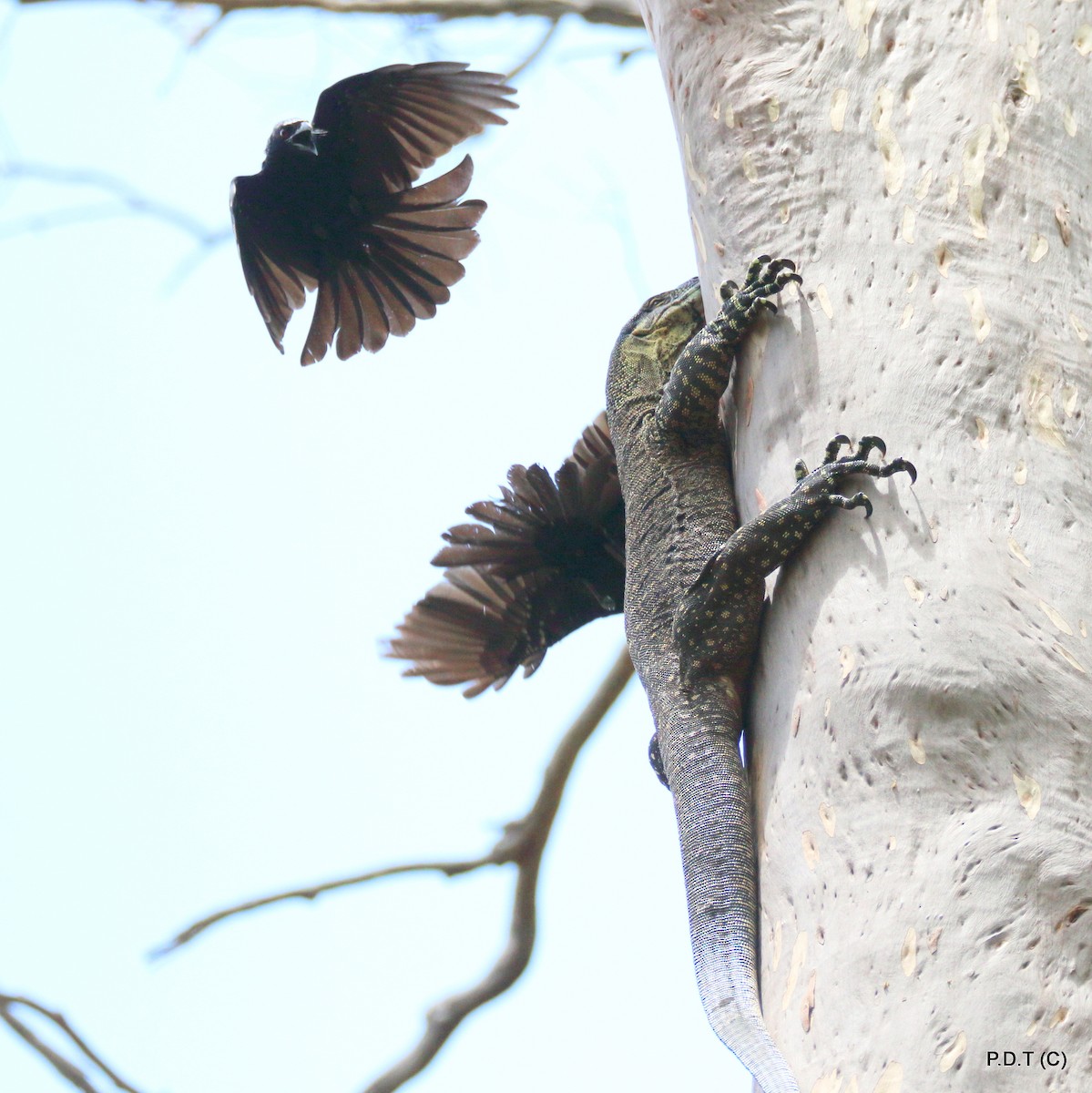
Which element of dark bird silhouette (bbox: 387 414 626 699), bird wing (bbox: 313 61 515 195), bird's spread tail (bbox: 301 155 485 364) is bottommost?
dark bird silhouette (bbox: 387 414 626 699)

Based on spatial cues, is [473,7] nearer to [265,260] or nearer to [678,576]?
[265,260]

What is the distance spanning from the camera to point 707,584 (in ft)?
6.78

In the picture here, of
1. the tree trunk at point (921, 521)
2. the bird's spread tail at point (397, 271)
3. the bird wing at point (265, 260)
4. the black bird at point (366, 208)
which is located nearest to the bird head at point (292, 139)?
the black bird at point (366, 208)

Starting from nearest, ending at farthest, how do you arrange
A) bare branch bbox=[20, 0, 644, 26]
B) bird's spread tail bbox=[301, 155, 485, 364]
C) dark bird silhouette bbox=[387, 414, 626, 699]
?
1. dark bird silhouette bbox=[387, 414, 626, 699]
2. bird's spread tail bbox=[301, 155, 485, 364]
3. bare branch bbox=[20, 0, 644, 26]

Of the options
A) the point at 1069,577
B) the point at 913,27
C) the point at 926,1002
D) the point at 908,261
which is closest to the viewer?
the point at 926,1002

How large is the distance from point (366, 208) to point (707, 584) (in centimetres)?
161

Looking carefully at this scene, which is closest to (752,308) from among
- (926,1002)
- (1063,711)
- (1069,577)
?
(1069,577)

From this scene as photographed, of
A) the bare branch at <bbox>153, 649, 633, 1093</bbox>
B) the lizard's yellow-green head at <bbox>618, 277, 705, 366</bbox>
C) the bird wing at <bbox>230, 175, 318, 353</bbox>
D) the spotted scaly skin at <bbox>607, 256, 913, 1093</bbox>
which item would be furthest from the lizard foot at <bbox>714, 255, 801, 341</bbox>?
the bare branch at <bbox>153, 649, 633, 1093</bbox>

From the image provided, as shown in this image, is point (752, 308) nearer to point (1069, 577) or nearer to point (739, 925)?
point (1069, 577)

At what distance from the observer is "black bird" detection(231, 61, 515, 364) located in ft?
10.2

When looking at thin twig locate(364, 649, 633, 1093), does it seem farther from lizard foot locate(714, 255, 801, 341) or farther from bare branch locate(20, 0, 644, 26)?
bare branch locate(20, 0, 644, 26)

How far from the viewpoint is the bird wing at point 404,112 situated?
122 inches

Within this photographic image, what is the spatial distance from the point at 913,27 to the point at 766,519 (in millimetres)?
754

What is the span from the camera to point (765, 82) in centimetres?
201
